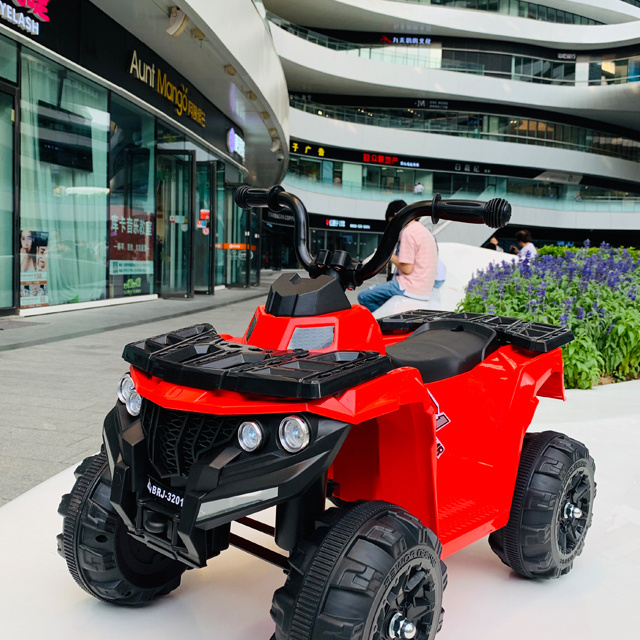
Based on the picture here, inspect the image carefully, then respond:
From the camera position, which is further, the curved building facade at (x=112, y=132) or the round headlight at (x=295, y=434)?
the curved building facade at (x=112, y=132)

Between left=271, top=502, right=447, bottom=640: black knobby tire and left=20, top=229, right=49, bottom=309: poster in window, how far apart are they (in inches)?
351

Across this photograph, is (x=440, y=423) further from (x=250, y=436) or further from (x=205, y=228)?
(x=205, y=228)

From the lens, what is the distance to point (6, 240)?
30.3ft

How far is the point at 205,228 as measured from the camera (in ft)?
56.5

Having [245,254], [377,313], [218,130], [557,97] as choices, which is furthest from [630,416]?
[557,97]

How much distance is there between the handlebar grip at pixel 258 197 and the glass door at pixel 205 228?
1431 centimetres

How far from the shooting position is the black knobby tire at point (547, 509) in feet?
7.80

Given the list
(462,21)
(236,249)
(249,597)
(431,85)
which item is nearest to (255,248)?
(236,249)

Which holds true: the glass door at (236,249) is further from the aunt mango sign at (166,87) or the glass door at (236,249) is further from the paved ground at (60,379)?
the paved ground at (60,379)

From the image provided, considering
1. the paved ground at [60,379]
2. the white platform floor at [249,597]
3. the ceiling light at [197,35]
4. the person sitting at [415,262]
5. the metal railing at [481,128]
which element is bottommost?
the white platform floor at [249,597]

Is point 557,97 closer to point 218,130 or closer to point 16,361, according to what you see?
point 218,130

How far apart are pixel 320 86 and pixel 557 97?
50.6 feet

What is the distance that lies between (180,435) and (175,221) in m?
14.0

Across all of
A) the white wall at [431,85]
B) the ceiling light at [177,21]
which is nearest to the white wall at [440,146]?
the white wall at [431,85]
